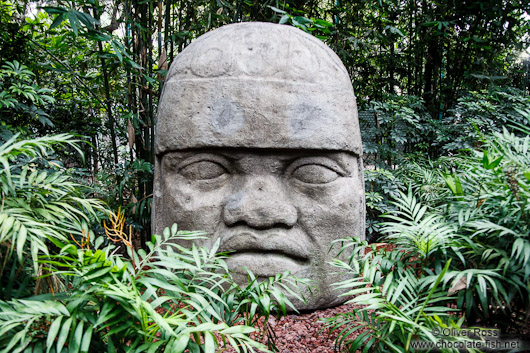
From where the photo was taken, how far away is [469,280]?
1398mm

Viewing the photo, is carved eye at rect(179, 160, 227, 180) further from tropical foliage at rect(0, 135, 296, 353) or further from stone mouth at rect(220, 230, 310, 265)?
tropical foliage at rect(0, 135, 296, 353)

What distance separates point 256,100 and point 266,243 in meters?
0.81

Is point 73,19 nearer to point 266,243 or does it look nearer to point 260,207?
point 260,207

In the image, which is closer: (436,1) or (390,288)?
(390,288)

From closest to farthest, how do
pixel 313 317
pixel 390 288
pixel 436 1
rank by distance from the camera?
pixel 390 288 < pixel 313 317 < pixel 436 1

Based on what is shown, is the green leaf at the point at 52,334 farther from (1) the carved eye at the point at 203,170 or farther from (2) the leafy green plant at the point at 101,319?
(1) the carved eye at the point at 203,170

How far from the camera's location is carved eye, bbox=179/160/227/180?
2.44m

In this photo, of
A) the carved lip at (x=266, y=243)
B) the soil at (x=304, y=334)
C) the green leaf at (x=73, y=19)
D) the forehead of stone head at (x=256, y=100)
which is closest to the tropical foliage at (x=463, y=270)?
the soil at (x=304, y=334)

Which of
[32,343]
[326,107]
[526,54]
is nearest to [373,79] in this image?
[526,54]

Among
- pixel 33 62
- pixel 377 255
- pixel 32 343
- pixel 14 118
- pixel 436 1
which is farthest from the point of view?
pixel 436 1

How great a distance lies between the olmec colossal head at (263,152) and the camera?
234 centimetres

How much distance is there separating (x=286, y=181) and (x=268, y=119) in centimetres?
39

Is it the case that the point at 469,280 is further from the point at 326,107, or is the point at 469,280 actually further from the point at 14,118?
the point at 14,118

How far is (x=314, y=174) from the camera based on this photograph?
2426 mm
